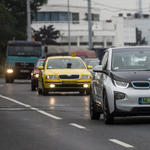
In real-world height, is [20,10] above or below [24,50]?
above

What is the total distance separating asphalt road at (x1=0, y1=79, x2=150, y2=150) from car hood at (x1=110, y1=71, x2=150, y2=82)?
944 millimetres

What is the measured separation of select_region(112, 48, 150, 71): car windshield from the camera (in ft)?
38.9

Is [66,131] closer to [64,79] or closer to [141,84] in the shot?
[141,84]

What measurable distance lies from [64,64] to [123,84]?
38.8ft

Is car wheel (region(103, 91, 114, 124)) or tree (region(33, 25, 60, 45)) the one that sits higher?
tree (region(33, 25, 60, 45))

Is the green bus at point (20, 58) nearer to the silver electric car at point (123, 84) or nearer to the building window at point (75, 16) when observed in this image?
the silver electric car at point (123, 84)

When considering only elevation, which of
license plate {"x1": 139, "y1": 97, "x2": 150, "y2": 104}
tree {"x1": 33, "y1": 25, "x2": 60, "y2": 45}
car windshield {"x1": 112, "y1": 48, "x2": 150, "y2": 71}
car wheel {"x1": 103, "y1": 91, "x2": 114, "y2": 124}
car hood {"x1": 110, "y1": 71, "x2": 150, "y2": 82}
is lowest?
car wheel {"x1": 103, "y1": 91, "x2": 114, "y2": 124}

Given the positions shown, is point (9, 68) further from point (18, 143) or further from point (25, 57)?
point (18, 143)

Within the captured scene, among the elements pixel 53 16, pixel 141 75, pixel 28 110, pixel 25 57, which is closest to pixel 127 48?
pixel 141 75

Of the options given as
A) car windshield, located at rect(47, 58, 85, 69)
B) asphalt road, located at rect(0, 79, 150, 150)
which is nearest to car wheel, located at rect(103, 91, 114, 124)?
asphalt road, located at rect(0, 79, 150, 150)

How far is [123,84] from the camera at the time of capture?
439 inches

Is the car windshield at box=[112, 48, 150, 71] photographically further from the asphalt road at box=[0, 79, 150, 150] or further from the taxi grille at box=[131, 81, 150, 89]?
the asphalt road at box=[0, 79, 150, 150]

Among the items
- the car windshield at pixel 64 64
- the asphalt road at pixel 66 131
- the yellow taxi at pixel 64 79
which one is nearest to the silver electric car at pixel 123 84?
the asphalt road at pixel 66 131

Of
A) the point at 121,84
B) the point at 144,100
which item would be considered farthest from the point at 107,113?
the point at 144,100
